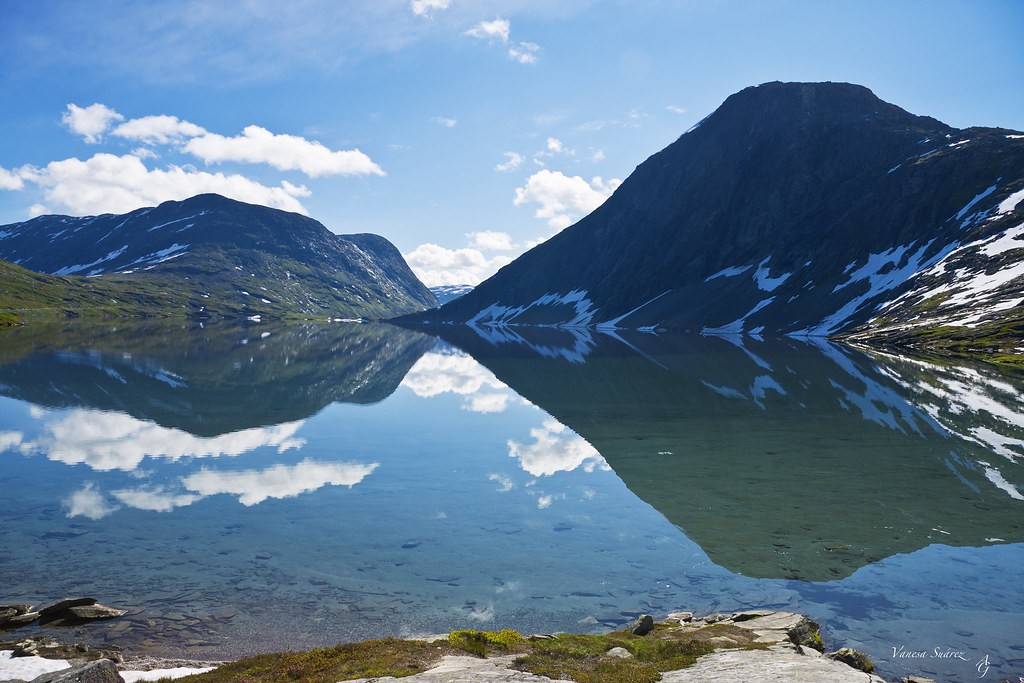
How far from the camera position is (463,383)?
2972 inches

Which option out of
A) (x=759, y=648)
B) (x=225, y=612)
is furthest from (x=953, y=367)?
(x=225, y=612)

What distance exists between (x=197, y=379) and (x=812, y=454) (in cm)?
6486

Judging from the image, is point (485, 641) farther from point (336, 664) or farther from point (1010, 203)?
point (1010, 203)

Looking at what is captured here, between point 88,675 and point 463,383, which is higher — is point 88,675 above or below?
below

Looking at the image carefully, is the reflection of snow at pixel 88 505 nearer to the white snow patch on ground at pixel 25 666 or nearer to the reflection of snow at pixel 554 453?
the white snow patch on ground at pixel 25 666

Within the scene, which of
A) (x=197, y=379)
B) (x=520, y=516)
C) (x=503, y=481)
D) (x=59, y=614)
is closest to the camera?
(x=59, y=614)

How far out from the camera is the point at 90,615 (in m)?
16.8

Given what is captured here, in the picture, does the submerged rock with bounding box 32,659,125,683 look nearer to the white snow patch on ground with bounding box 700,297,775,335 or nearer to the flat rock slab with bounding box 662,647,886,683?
the flat rock slab with bounding box 662,647,886,683

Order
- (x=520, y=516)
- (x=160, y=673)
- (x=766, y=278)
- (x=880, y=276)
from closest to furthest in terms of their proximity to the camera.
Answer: (x=160, y=673) → (x=520, y=516) → (x=880, y=276) → (x=766, y=278)

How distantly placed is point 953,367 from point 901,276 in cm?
7959

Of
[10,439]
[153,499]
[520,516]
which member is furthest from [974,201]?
[10,439]

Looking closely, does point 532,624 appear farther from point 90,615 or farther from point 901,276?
point 901,276

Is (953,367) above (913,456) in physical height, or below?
above

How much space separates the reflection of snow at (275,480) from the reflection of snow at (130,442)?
181 inches
